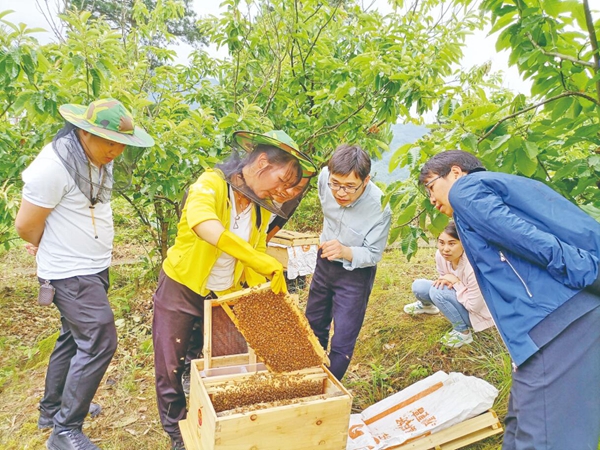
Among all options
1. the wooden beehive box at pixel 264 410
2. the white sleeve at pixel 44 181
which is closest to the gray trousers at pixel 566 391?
the wooden beehive box at pixel 264 410

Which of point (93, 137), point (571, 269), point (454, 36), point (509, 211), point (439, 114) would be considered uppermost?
point (454, 36)

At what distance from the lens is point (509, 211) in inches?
68.0

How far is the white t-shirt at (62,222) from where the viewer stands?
91.4 inches

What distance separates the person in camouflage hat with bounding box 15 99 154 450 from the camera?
2369 millimetres

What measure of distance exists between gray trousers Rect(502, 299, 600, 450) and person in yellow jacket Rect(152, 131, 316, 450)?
4.10 ft

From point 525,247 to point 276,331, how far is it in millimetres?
1275

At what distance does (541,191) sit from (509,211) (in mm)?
199

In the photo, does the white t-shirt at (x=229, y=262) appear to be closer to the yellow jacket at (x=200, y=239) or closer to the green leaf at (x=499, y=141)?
the yellow jacket at (x=200, y=239)

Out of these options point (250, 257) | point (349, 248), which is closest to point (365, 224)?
point (349, 248)

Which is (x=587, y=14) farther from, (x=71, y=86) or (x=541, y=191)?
(x=71, y=86)

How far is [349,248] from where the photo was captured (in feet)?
9.01

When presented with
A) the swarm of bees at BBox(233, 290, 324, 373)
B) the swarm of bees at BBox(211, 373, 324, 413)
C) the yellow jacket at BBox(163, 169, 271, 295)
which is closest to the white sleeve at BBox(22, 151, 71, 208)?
the yellow jacket at BBox(163, 169, 271, 295)

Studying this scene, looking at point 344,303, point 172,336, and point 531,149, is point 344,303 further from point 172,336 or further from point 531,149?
point 531,149

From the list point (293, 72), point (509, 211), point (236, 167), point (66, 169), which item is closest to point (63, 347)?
point (66, 169)
